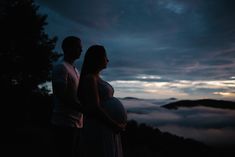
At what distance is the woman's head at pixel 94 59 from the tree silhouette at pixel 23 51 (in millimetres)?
9575

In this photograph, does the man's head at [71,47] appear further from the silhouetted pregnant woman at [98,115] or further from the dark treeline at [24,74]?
the dark treeline at [24,74]

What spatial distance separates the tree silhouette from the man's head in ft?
29.4

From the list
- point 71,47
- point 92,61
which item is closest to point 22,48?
point 71,47

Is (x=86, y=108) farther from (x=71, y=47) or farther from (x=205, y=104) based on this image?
(x=205, y=104)

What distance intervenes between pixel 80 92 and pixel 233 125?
80.9 metres

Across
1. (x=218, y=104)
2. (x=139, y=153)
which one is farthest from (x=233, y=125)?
(x=139, y=153)

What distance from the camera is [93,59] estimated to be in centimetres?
261

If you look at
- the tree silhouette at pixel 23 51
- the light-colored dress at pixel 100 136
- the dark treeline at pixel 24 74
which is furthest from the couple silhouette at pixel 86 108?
the tree silhouette at pixel 23 51

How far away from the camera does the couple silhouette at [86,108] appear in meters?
2.52

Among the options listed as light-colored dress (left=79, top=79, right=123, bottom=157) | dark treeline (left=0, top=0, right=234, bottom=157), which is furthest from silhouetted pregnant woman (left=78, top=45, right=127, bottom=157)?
dark treeline (left=0, top=0, right=234, bottom=157)

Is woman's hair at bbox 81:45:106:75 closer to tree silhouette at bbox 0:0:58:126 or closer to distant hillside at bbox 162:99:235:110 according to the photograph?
tree silhouette at bbox 0:0:58:126

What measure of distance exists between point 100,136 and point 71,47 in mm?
1214

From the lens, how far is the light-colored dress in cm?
263

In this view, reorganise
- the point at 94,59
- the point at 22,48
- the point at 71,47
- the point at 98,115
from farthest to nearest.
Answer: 1. the point at 22,48
2. the point at 71,47
3. the point at 94,59
4. the point at 98,115
